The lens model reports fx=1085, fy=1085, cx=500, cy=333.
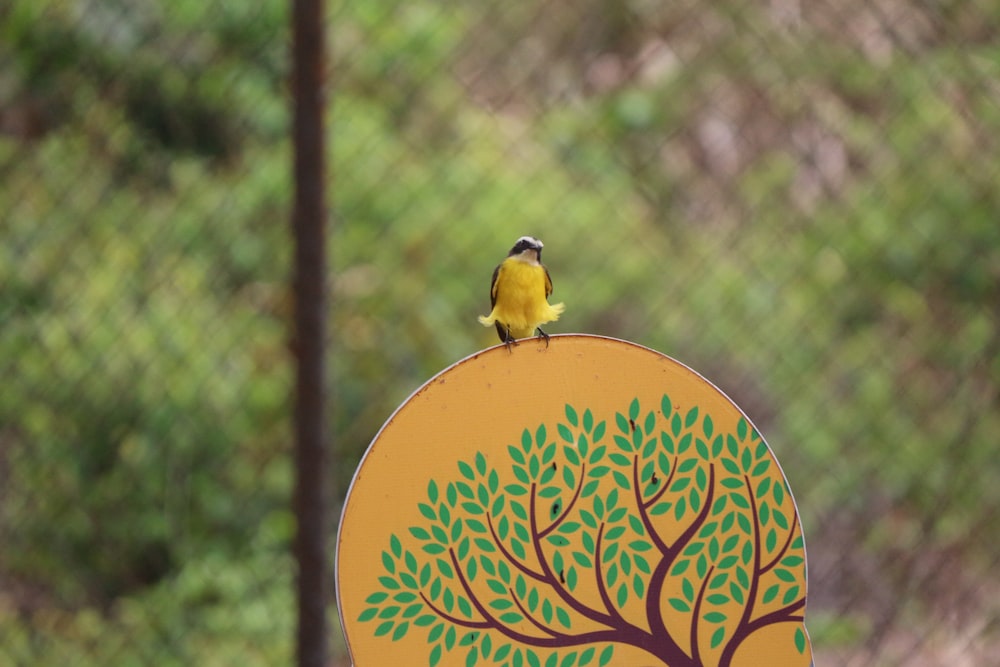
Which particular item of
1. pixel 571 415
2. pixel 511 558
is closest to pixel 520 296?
pixel 571 415

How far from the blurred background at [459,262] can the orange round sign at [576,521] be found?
737 millimetres

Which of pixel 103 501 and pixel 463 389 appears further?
pixel 103 501

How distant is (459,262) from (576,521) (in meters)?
0.98

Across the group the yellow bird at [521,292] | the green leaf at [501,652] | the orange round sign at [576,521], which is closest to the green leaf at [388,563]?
the orange round sign at [576,521]

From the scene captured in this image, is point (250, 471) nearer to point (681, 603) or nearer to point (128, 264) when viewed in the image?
point (128, 264)

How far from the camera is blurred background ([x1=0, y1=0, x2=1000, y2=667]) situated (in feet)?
5.20

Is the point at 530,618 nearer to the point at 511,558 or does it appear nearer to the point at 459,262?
the point at 511,558

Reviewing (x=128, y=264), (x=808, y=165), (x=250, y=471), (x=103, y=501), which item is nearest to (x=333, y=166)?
(x=128, y=264)

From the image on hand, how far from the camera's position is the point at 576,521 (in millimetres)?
865

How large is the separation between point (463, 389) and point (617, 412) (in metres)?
0.13

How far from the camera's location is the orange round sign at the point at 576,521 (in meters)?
0.85

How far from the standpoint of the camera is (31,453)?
5.28ft

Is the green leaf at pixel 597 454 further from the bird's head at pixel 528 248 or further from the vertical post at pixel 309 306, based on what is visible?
the vertical post at pixel 309 306

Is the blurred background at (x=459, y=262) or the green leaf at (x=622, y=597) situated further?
the blurred background at (x=459, y=262)
